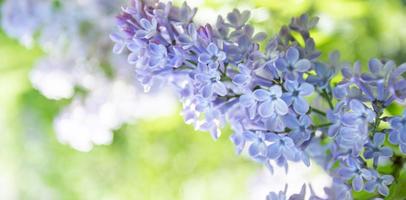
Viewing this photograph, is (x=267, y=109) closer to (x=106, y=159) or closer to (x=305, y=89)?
(x=305, y=89)

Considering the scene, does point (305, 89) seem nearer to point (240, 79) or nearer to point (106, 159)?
point (240, 79)

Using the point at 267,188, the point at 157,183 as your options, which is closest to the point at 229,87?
the point at 267,188

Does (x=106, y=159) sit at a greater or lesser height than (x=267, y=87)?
lesser

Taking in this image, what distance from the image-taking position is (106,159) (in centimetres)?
91

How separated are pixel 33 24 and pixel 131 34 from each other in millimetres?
309

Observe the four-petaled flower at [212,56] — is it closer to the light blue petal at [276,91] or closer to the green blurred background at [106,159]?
the light blue petal at [276,91]

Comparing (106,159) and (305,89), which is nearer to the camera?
(305,89)

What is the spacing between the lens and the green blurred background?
2.94ft

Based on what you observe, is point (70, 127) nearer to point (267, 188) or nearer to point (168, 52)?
point (267, 188)

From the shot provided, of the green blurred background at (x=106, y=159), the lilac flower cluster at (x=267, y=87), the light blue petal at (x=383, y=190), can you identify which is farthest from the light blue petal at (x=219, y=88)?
the green blurred background at (x=106, y=159)

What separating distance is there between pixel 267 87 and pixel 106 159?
523 mm

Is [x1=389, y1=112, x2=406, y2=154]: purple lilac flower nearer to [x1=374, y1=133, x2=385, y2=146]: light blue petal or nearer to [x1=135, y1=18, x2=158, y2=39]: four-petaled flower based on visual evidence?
[x1=374, y1=133, x2=385, y2=146]: light blue petal

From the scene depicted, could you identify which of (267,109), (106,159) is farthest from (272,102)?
(106,159)

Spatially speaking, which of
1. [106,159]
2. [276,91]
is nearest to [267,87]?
[276,91]
